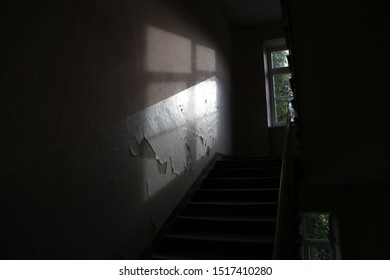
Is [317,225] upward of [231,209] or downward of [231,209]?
downward

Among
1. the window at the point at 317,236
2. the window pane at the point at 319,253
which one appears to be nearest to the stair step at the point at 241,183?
the window at the point at 317,236

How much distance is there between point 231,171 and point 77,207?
2.72 m

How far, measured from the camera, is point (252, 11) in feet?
20.6

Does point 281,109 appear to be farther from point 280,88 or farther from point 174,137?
point 174,137

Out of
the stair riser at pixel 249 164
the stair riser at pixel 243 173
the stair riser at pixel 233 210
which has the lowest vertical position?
the stair riser at pixel 233 210

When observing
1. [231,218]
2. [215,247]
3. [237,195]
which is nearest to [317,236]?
[237,195]

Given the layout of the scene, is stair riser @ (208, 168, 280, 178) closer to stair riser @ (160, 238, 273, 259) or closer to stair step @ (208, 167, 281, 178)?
stair step @ (208, 167, 281, 178)

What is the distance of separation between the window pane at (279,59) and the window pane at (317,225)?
3483mm

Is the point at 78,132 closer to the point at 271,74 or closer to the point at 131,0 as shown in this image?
the point at 131,0

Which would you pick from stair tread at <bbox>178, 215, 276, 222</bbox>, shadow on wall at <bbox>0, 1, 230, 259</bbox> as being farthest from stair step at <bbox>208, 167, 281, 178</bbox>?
stair tread at <bbox>178, 215, 276, 222</bbox>

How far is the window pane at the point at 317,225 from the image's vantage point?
5.95 m

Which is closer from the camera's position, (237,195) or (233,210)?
(233,210)

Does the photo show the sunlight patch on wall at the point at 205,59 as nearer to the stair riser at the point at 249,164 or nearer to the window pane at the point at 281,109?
the stair riser at the point at 249,164

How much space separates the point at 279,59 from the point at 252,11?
53.7 inches
